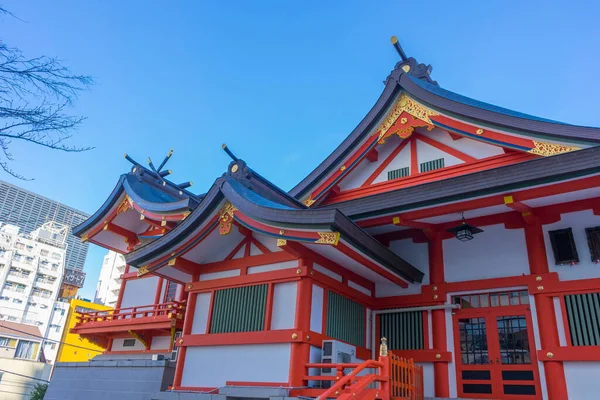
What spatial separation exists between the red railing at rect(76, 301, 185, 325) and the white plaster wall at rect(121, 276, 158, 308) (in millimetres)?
343

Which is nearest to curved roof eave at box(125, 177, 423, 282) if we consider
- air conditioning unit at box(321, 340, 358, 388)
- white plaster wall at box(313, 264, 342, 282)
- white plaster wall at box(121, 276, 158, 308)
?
white plaster wall at box(313, 264, 342, 282)

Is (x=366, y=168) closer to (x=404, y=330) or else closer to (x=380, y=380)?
(x=404, y=330)

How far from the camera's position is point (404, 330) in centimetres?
1089

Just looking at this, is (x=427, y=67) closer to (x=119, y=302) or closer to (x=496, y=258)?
(x=496, y=258)

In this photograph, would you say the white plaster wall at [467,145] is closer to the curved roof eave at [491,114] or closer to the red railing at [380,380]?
the curved roof eave at [491,114]

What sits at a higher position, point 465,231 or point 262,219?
point 465,231

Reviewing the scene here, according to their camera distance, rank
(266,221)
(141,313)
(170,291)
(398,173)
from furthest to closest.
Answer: (170,291) < (141,313) < (398,173) < (266,221)

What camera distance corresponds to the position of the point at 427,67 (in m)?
13.2

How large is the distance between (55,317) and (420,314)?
6886cm

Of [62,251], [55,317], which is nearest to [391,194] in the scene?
[55,317]

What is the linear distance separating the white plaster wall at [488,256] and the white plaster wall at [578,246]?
0.51 m

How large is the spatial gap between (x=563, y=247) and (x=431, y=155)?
12.4ft

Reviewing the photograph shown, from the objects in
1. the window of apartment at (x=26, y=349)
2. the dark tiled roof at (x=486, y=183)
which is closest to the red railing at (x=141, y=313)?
the dark tiled roof at (x=486, y=183)

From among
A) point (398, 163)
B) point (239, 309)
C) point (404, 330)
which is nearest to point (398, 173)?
point (398, 163)
